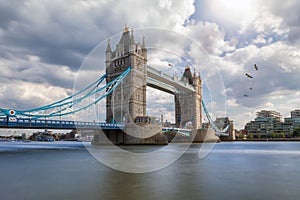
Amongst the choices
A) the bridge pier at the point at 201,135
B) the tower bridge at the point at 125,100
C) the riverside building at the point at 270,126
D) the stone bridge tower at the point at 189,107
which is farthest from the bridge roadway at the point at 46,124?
the riverside building at the point at 270,126

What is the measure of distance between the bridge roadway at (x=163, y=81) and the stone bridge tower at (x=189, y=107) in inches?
168

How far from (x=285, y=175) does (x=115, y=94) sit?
1305 inches

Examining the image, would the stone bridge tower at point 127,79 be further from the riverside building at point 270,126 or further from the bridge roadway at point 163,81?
the riverside building at point 270,126

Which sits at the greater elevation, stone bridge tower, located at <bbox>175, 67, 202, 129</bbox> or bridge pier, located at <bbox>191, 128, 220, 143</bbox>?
stone bridge tower, located at <bbox>175, 67, 202, 129</bbox>

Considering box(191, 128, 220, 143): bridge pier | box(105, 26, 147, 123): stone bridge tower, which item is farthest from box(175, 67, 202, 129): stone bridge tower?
box(105, 26, 147, 123): stone bridge tower

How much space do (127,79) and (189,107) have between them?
27.4m

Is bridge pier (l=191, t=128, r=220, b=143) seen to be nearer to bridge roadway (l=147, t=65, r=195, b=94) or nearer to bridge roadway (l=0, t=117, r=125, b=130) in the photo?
bridge roadway (l=147, t=65, r=195, b=94)

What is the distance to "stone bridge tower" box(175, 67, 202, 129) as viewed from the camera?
62.8 m

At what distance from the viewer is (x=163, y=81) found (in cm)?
5131

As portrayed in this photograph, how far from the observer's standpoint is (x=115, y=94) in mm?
41594

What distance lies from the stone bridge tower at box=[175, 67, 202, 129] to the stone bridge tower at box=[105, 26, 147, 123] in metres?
23.0

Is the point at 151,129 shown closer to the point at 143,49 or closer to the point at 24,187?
the point at 143,49

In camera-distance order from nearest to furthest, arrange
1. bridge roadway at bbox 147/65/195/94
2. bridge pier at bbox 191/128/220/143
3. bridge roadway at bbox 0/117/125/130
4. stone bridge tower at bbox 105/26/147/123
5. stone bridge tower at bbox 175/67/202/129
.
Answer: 1. bridge roadway at bbox 0/117/125/130
2. stone bridge tower at bbox 105/26/147/123
3. bridge pier at bbox 191/128/220/143
4. bridge roadway at bbox 147/65/195/94
5. stone bridge tower at bbox 175/67/202/129

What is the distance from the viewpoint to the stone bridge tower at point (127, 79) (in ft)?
131
